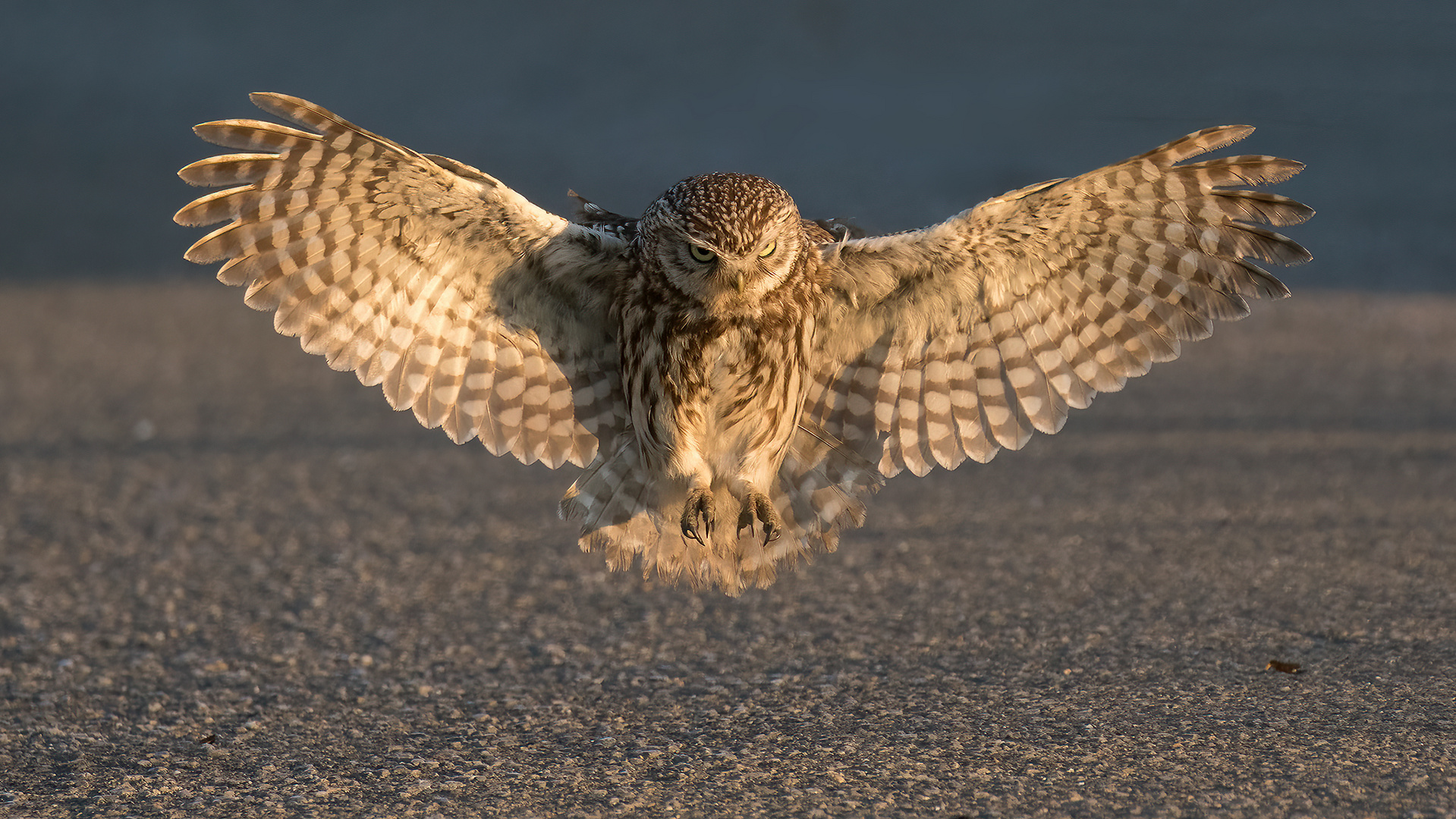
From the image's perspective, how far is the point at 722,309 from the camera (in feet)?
14.7

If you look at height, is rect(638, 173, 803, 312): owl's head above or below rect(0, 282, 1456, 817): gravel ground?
above

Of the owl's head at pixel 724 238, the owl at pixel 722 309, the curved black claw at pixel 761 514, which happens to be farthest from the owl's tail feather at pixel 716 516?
the owl's head at pixel 724 238

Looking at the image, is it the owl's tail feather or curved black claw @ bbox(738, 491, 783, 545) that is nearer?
curved black claw @ bbox(738, 491, 783, 545)

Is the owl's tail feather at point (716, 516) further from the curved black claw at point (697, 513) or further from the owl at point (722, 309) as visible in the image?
the curved black claw at point (697, 513)

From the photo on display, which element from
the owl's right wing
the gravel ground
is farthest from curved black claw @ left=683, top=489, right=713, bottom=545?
the gravel ground

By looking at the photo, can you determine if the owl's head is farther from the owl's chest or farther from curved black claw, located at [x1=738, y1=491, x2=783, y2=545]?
curved black claw, located at [x1=738, y1=491, x2=783, y2=545]

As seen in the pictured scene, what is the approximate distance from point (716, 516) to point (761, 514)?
0.69ft

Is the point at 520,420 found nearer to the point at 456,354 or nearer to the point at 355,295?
the point at 456,354

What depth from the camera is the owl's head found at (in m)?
4.28

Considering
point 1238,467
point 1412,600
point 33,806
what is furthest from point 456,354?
point 1238,467

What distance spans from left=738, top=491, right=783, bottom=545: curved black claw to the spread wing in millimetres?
438

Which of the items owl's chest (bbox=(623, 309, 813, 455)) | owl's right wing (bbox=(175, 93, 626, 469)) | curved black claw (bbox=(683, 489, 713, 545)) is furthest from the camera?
curved black claw (bbox=(683, 489, 713, 545))

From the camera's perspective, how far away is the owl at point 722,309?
4293 mm

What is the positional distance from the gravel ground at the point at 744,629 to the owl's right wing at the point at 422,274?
3.58 ft
